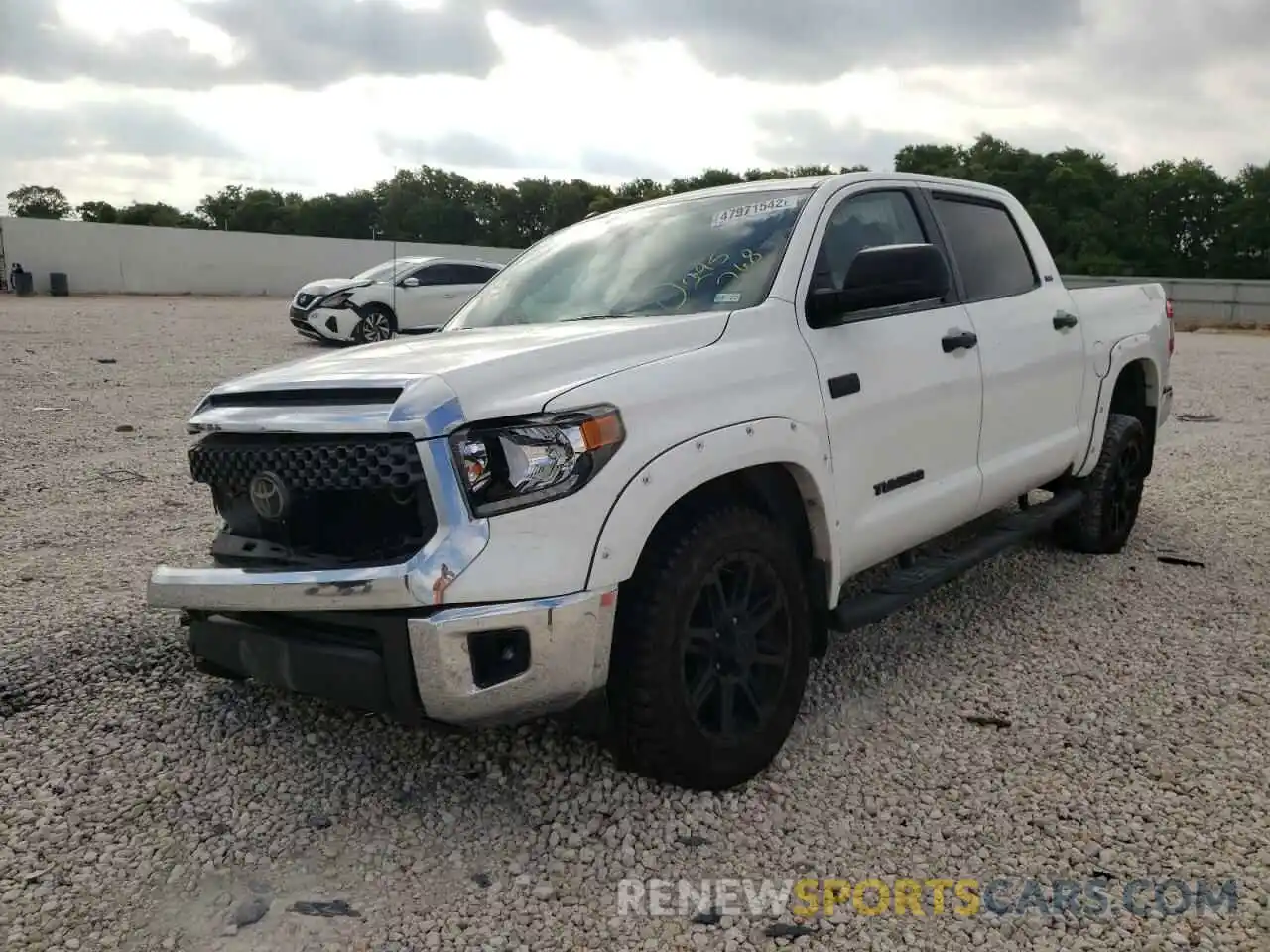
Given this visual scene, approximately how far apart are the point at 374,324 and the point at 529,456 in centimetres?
1405

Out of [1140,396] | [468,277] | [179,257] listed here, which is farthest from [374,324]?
[179,257]

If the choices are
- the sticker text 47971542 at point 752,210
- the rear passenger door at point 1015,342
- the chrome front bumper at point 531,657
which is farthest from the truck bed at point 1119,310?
the chrome front bumper at point 531,657

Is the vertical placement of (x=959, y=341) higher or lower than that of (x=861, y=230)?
lower

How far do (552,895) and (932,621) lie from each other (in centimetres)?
252

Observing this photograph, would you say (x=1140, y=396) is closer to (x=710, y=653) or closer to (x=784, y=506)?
(x=784, y=506)

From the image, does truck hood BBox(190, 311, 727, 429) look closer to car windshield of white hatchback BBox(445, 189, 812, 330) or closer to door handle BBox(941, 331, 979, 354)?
car windshield of white hatchback BBox(445, 189, 812, 330)

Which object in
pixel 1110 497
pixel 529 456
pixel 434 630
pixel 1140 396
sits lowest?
pixel 1110 497

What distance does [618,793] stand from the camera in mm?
3062

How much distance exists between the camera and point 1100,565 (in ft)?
17.6

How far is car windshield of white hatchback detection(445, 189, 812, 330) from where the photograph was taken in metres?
3.51

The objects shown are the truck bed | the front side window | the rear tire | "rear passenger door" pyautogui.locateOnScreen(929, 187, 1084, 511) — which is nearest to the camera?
the front side window

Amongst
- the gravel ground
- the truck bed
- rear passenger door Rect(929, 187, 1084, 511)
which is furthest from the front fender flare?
the truck bed

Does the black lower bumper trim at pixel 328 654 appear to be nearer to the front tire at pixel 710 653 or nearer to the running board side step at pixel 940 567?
the front tire at pixel 710 653

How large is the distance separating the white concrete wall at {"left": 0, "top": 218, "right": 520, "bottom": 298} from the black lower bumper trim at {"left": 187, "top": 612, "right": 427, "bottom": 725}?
34.4 metres
